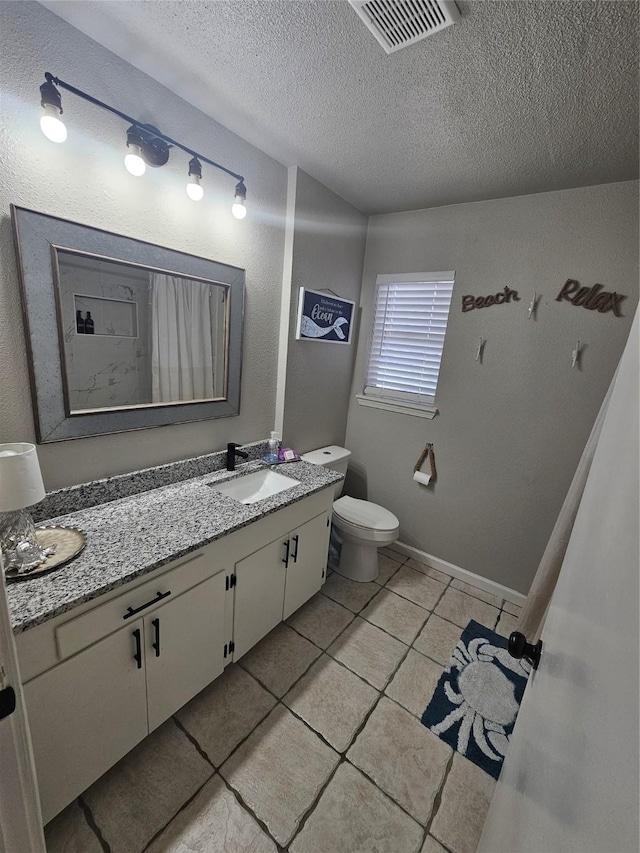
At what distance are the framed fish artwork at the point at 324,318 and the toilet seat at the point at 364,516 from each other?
117cm

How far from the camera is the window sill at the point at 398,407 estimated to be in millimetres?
2459

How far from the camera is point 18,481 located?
99cm

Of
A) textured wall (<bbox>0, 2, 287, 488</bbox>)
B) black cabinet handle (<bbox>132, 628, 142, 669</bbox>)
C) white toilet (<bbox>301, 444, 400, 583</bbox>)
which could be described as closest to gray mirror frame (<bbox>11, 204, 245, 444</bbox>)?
textured wall (<bbox>0, 2, 287, 488</bbox>)

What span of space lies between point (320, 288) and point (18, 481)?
6.25 ft

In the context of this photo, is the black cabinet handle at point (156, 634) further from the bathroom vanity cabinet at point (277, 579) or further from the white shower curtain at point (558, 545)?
the white shower curtain at point (558, 545)

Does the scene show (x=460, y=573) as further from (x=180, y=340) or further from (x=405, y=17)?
(x=405, y=17)

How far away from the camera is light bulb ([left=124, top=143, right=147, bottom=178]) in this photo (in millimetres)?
1290

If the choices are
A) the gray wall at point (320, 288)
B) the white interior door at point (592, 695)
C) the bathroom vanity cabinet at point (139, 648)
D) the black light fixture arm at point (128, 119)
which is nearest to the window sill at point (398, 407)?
the gray wall at point (320, 288)

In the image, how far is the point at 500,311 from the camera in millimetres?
2137

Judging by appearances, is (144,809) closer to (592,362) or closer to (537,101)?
(592,362)

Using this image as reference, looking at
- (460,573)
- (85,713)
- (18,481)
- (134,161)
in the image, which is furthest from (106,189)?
(460,573)

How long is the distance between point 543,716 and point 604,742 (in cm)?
33

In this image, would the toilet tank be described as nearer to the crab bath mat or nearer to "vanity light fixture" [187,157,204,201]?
the crab bath mat

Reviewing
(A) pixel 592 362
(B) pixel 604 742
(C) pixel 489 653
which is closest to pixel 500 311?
(A) pixel 592 362
